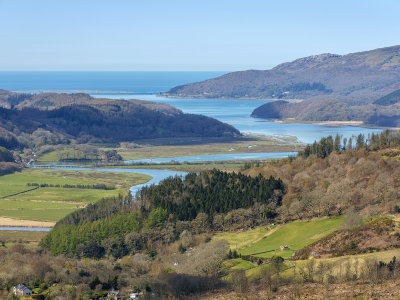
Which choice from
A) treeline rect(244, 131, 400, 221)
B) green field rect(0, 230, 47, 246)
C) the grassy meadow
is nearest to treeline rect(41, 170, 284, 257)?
green field rect(0, 230, 47, 246)

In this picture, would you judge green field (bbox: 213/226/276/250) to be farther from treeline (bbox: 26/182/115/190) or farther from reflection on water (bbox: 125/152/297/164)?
reflection on water (bbox: 125/152/297/164)

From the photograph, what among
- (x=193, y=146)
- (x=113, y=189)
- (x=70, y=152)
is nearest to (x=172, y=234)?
(x=113, y=189)

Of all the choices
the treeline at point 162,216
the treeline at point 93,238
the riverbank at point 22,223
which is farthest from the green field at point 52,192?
the treeline at point 93,238

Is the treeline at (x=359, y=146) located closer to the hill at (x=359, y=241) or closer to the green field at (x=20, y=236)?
the hill at (x=359, y=241)

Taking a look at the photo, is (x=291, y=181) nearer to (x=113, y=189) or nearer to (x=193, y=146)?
(x=113, y=189)

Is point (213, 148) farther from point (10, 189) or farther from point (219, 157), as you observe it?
point (10, 189)
